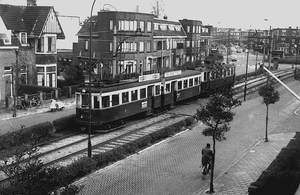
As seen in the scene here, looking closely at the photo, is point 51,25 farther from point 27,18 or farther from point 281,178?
point 281,178

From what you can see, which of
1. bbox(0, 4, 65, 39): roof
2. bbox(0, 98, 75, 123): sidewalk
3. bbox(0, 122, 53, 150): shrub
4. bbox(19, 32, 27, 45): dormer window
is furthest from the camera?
bbox(0, 4, 65, 39): roof

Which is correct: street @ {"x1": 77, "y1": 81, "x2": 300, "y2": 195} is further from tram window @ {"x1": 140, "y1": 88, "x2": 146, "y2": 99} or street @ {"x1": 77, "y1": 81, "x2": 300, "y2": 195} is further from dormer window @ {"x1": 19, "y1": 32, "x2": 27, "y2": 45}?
dormer window @ {"x1": 19, "y1": 32, "x2": 27, "y2": 45}

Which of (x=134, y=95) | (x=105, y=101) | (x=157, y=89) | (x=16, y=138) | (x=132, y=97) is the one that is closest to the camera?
(x=16, y=138)

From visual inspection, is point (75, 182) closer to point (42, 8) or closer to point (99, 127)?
point (99, 127)

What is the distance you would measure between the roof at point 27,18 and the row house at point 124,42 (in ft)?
25.2

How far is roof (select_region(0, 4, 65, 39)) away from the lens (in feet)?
129

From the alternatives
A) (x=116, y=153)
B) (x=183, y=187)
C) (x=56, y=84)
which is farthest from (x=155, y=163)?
(x=56, y=84)

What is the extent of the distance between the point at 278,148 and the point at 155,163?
295 inches

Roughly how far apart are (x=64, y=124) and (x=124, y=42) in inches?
1022

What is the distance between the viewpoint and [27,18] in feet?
133

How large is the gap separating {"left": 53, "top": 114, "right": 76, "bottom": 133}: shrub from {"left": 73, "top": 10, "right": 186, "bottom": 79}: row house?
60.4ft

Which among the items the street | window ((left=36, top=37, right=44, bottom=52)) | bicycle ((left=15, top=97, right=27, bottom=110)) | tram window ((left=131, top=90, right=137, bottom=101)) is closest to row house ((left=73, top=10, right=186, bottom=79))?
window ((left=36, top=37, right=44, bottom=52))

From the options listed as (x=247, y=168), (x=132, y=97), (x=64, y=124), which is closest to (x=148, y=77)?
(x=132, y=97)

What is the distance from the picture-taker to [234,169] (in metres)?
19.0
